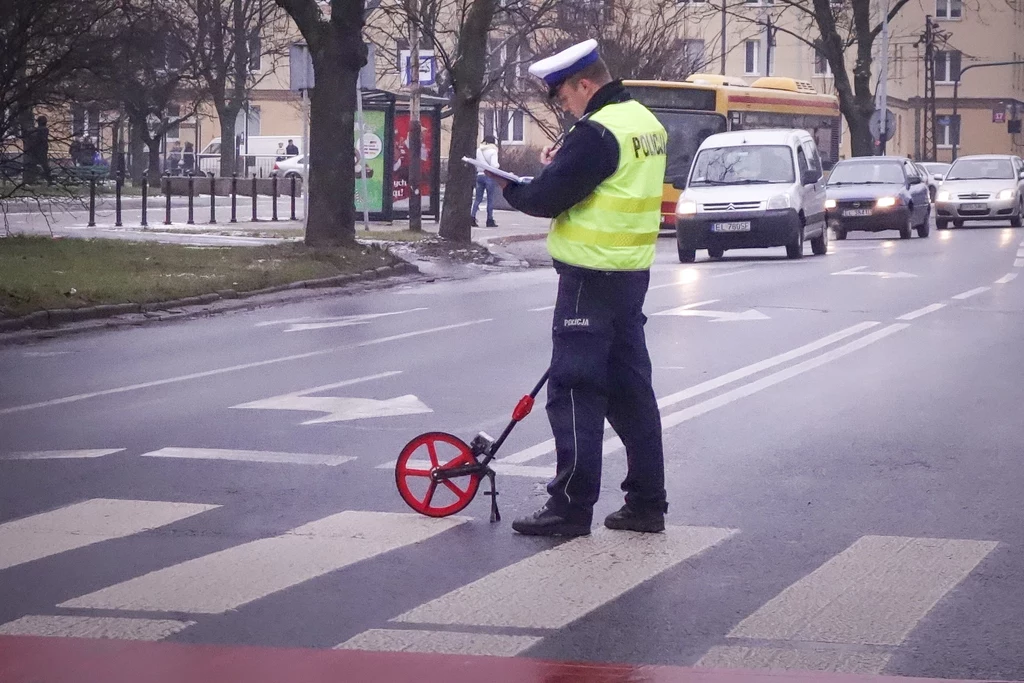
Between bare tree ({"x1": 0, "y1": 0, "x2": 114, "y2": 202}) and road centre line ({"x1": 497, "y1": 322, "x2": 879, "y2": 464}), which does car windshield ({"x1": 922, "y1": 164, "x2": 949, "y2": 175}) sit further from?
road centre line ({"x1": 497, "y1": 322, "x2": 879, "y2": 464})

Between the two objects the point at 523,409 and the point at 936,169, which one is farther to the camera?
the point at 936,169

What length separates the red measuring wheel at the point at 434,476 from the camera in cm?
734

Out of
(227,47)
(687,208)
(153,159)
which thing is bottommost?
(687,208)

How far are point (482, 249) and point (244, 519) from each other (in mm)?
20444

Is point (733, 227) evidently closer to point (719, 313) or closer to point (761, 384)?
point (719, 313)

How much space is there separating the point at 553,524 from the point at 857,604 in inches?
56.4

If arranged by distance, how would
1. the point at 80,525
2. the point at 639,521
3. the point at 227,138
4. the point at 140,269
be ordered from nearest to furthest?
1. the point at 639,521
2. the point at 80,525
3. the point at 140,269
4. the point at 227,138

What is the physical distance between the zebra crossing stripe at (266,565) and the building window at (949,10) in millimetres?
89777

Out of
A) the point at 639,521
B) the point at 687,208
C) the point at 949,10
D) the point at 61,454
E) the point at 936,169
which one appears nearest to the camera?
the point at 639,521

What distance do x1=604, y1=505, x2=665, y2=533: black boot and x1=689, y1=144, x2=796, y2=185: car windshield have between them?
20781 mm

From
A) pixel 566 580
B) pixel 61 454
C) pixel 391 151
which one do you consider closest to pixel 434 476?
pixel 566 580

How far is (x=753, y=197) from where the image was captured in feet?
87.4

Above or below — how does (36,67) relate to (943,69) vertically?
below

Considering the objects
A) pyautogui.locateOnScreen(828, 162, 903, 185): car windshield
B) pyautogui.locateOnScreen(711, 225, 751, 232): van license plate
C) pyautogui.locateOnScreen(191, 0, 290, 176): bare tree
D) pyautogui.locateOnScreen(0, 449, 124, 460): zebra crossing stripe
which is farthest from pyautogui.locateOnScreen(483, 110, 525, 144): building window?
pyautogui.locateOnScreen(0, 449, 124, 460): zebra crossing stripe
